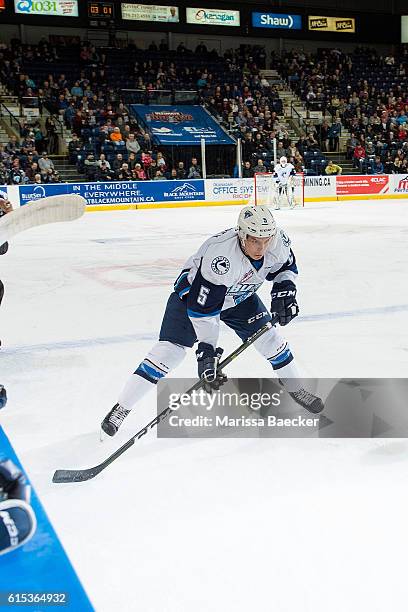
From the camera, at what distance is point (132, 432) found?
3006 millimetres

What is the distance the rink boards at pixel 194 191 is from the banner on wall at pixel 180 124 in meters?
3.64

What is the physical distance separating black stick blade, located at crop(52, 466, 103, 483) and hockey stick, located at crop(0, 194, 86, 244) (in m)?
1.24

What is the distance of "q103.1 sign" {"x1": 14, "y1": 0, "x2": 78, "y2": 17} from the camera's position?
917 inches

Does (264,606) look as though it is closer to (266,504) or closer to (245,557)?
(245,557)

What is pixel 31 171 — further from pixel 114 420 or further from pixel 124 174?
pixel 114 420

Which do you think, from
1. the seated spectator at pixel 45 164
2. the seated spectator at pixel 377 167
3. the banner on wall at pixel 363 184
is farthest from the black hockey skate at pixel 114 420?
the seated spectator at pixel 377 167

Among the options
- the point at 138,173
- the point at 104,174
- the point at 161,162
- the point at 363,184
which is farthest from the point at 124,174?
the point at 363,184

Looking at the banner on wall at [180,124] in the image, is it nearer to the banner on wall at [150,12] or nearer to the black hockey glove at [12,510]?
the banner on wall at [150,12]

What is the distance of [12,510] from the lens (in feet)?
5.48

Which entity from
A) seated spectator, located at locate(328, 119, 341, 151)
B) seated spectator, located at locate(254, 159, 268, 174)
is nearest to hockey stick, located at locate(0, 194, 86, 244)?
seated spectator, located at locate(254, 159, 268, 174)

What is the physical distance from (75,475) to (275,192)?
14926 millimetres

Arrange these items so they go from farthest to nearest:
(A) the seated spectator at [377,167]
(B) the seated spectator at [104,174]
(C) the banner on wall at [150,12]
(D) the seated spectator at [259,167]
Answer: (C) the banner on wall at [150,12]
(A) the seated spectator at [377,167]
(D) the seated spectator at [259,167]
(B) the seated spectator at [104,174]

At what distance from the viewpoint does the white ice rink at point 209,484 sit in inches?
73.2

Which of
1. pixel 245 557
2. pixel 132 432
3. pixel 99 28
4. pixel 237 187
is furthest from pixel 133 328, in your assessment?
pixel 99 28
